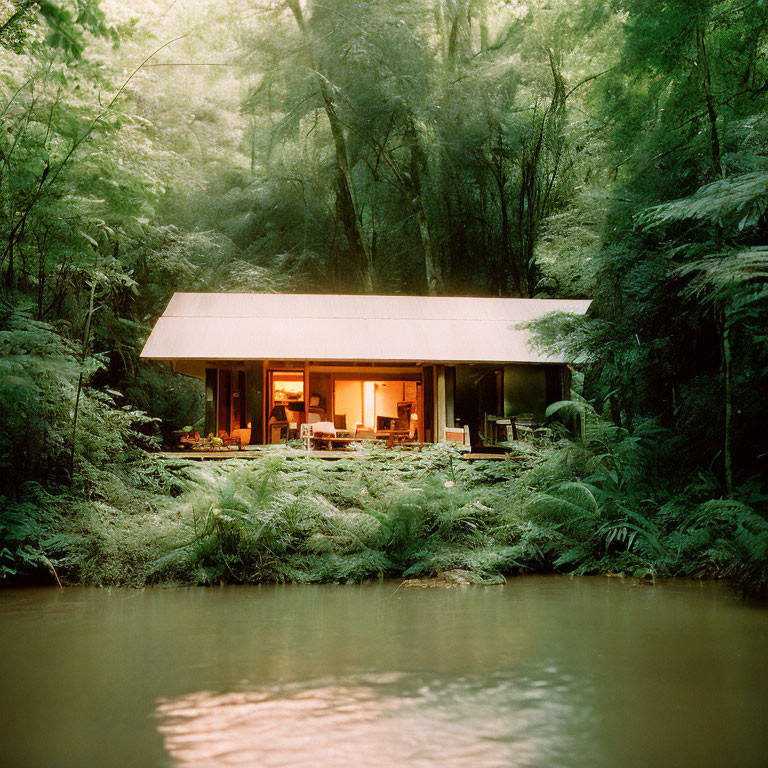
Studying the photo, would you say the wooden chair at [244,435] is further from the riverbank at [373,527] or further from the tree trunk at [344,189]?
the tree trunk at [344,189]

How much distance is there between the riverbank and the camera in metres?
9.42

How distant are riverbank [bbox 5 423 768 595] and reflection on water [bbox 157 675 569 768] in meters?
4.16

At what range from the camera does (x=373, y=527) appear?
388 inches

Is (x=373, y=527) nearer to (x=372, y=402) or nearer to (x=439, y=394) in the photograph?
(x=439, y=394)

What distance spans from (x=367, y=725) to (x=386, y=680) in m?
0.91

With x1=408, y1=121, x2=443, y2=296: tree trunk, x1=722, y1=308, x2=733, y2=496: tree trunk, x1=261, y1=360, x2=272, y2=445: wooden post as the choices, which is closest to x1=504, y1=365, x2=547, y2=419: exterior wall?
x1=261, y1=360, x2=272, y2=445: wooden post

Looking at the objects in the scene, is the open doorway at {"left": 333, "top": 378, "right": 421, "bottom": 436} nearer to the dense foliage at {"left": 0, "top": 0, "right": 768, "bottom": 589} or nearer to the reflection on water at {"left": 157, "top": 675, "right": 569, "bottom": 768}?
the dense foliage at {"left": 0, "top": 0, "right": 768, "bottom": 589}

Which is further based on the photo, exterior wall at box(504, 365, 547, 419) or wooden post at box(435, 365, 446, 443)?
exterior wall at box(504, 365, 547, 419)

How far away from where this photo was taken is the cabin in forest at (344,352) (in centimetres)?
1377

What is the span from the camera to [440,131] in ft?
70.2

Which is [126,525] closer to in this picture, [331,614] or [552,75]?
[331,614]

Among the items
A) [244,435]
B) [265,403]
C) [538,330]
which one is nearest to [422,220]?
[265,403]

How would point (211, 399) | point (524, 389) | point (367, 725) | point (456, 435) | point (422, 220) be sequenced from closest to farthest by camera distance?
point (367, 725) → point (456, 435) → point (211, 399) → point (524, 389) → point (422, 220)

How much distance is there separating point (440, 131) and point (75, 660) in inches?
723
